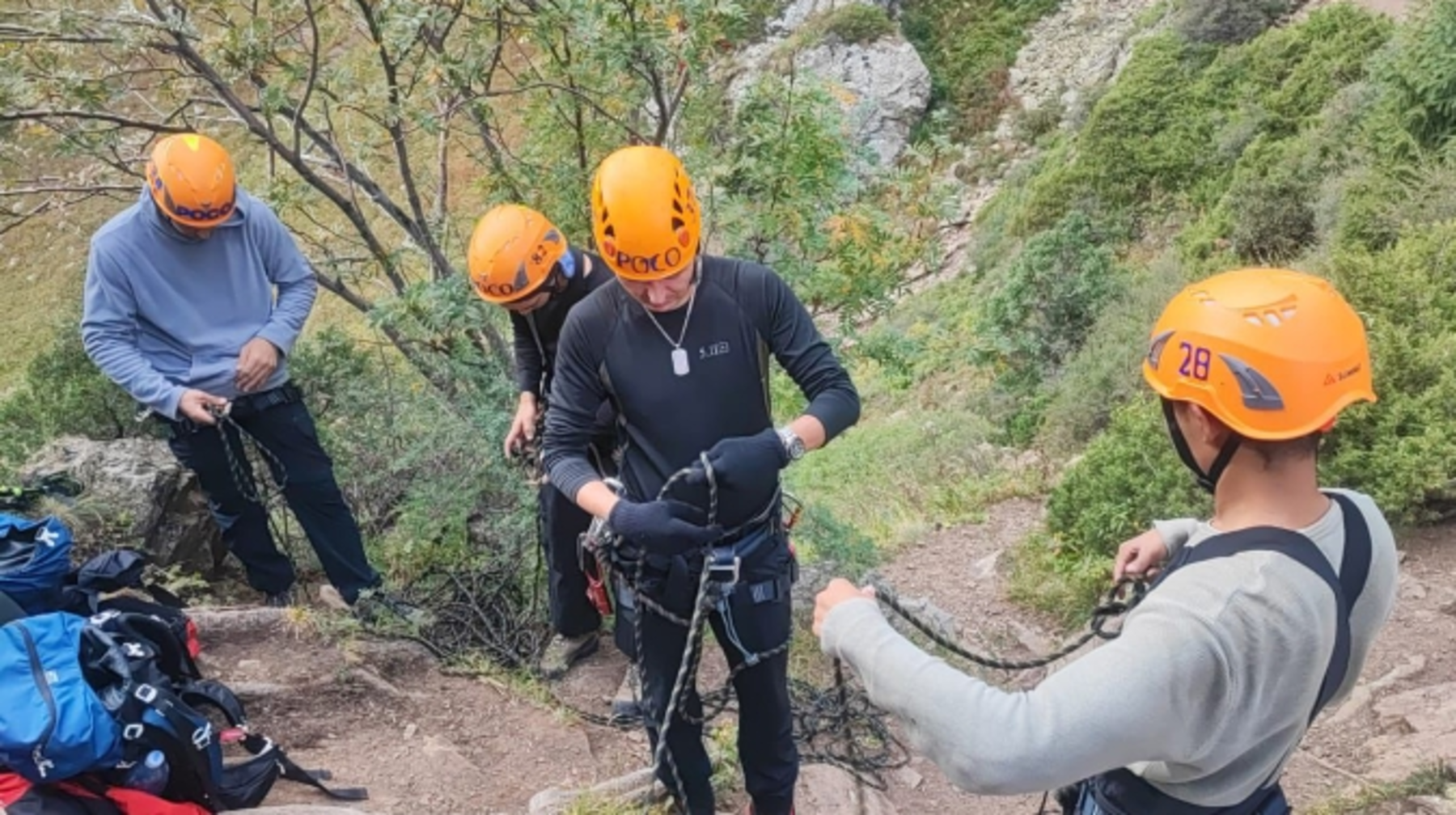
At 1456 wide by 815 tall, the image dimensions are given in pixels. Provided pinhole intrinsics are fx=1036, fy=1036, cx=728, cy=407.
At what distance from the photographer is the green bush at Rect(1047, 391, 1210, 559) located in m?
6.07

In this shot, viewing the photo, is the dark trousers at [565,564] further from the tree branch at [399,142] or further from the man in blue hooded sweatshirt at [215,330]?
the tree branch at [399,142]

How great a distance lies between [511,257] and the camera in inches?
143

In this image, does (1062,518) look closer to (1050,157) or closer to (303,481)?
(303,481)

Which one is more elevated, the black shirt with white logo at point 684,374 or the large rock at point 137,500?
the black shirt with white logo at point 684,374

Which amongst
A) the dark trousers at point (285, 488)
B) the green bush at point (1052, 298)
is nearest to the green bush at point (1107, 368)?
the green bush at point (1052, 298)

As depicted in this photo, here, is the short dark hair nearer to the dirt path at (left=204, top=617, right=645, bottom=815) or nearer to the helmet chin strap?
the helmet chin strap

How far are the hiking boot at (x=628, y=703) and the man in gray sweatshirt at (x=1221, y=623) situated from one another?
2.71 metres

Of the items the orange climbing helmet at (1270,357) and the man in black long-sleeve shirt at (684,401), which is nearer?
the orange climbing helmet at (1270,357)

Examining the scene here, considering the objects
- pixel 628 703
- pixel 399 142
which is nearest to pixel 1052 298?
pixel 399 142

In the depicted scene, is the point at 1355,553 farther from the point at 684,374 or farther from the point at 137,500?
the point at 137,500

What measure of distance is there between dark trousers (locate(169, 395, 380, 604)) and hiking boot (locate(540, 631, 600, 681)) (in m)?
0.82

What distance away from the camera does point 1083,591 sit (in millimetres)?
6090

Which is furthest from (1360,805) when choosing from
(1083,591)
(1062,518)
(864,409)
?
(864,409)

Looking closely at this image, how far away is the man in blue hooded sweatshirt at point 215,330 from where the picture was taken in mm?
3808
